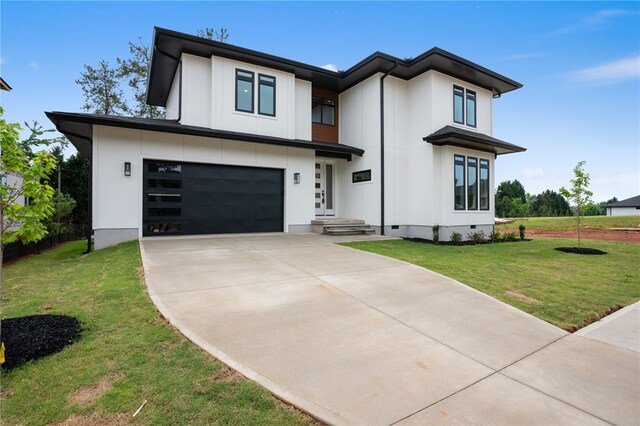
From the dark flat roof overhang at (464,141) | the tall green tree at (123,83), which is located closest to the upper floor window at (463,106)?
the dark flat roof overhang at (464,141)

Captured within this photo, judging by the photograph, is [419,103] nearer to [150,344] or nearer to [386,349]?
[386,349]

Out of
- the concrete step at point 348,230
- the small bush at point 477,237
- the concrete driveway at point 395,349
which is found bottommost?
the concrete driveway at point 395,349

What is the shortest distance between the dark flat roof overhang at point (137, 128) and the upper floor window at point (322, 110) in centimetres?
232

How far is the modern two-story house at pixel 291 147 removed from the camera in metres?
9.60

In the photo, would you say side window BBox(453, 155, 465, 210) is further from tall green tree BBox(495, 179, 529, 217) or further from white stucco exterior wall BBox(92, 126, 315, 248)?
tall green tree BBox(495, 179, 529, 217)

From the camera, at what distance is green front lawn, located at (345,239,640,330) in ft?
15.2

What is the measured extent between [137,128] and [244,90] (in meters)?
3.93

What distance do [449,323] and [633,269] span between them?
7.03m

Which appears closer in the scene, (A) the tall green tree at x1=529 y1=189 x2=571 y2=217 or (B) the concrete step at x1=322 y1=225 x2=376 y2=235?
(B) the concrete step at x1=322 y1=225 x2=376 y2=235

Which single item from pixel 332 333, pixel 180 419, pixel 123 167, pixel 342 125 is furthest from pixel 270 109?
pixel 180 419

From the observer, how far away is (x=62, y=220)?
54.0ft

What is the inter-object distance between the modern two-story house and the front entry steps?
36 centimetres

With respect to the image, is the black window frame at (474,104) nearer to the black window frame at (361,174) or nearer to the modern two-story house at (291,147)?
the modern two-story house at (291,147)

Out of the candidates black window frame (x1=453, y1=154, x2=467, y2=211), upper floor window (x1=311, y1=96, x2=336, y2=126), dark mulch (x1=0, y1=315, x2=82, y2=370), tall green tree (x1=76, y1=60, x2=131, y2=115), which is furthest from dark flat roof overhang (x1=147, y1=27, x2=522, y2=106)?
tall green tree (x1=76, y1=60, x2=131, y2=115)
